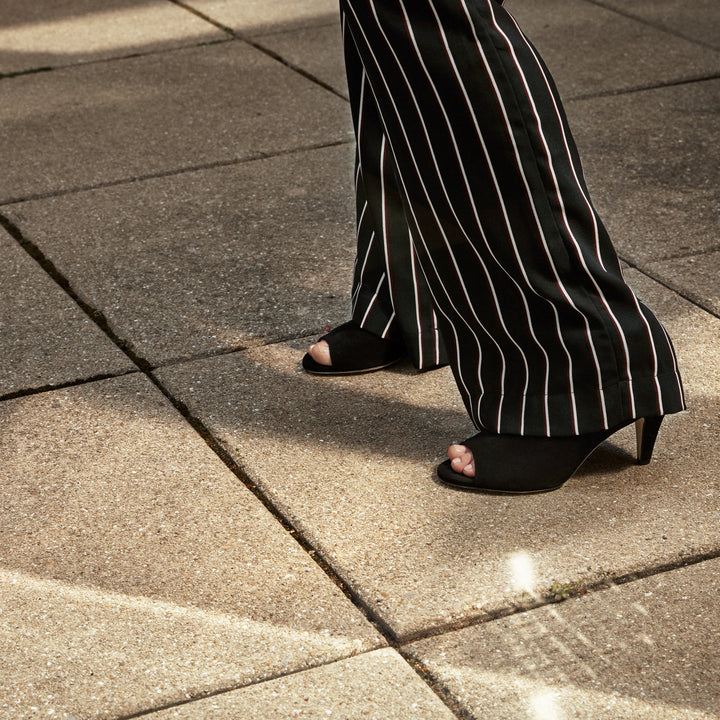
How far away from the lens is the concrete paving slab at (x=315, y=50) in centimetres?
509

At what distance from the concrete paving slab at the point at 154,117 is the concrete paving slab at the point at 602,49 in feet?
3.41

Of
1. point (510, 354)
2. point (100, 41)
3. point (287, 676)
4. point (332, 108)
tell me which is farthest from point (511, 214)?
point (100, 41)

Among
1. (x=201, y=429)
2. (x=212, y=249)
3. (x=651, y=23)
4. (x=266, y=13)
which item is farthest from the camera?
(x=266, y=13)

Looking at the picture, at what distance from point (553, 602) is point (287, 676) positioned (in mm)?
476

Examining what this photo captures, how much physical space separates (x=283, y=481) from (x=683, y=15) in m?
4.18

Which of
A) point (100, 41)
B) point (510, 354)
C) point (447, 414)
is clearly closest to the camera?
point (510, 354)

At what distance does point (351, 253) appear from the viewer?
11.6ft

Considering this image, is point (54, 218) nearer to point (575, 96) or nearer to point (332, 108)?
point (332, 108)

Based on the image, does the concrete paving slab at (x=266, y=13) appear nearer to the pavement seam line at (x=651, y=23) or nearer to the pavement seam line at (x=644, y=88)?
the pavement seam line at (x=651, y=23)

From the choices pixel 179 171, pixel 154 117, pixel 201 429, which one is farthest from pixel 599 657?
pixel 154 117

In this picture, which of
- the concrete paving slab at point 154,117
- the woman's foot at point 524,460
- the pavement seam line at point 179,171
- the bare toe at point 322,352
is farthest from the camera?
the concrete paving slab at point 154,117

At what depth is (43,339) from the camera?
10.1 feet

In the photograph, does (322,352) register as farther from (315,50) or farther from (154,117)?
(315,50)

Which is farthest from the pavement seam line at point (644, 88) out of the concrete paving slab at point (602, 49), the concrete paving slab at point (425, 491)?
the concrete paving slab at point (425, 491)
